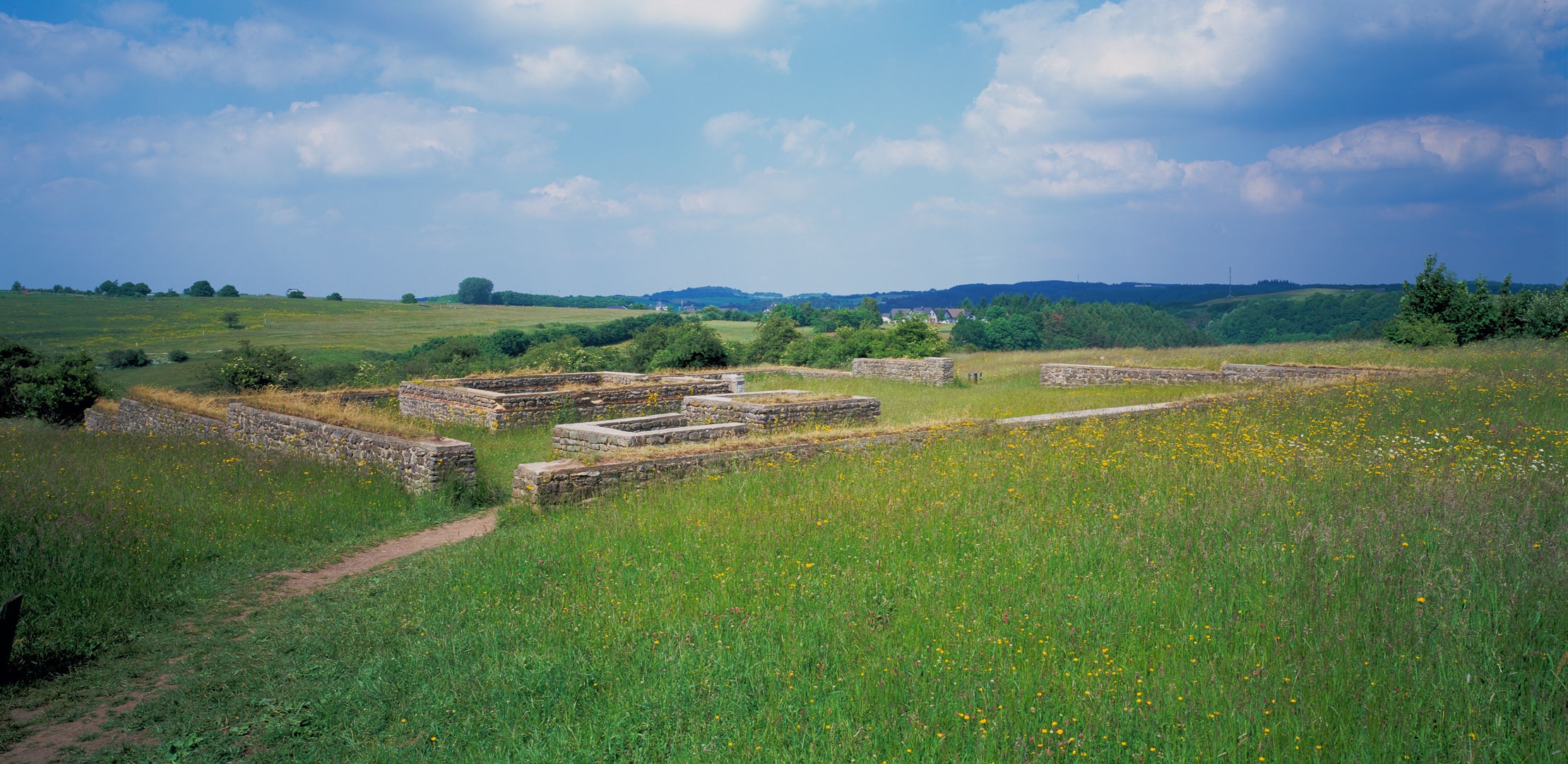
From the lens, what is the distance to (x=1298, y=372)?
17.5 metres

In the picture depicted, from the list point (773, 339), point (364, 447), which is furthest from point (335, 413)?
point (773, 339)


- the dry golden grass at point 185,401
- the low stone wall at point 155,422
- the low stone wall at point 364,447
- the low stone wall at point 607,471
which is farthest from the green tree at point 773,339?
the low stone wall at point 607,471

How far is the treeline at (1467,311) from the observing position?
79.9 feet

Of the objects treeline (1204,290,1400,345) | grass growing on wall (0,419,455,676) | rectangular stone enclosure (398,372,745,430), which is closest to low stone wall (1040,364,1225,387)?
rectangular stone enclosure (398,372,745,430)

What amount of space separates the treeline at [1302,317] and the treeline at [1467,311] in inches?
1161

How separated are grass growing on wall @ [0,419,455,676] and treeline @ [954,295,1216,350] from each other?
187 ft

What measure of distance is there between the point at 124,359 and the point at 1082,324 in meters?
74.3

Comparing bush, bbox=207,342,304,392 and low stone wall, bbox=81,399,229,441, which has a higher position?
bush, bbox=207,342,304,392

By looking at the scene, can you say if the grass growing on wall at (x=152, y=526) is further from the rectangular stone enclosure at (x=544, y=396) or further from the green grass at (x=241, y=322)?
the green grass at (x=241, y=322)

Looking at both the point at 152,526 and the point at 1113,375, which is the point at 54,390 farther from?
the point at 1113,375

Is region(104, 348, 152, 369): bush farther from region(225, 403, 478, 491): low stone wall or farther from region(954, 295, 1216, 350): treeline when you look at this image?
region(954, 295, 1216, 350): treeline

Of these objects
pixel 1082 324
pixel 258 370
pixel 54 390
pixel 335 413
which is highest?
pixel 1082 324

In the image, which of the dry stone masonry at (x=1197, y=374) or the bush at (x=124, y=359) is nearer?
the dry stone masonry at (x=1197, y=374)

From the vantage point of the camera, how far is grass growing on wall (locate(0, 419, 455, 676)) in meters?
5.38
